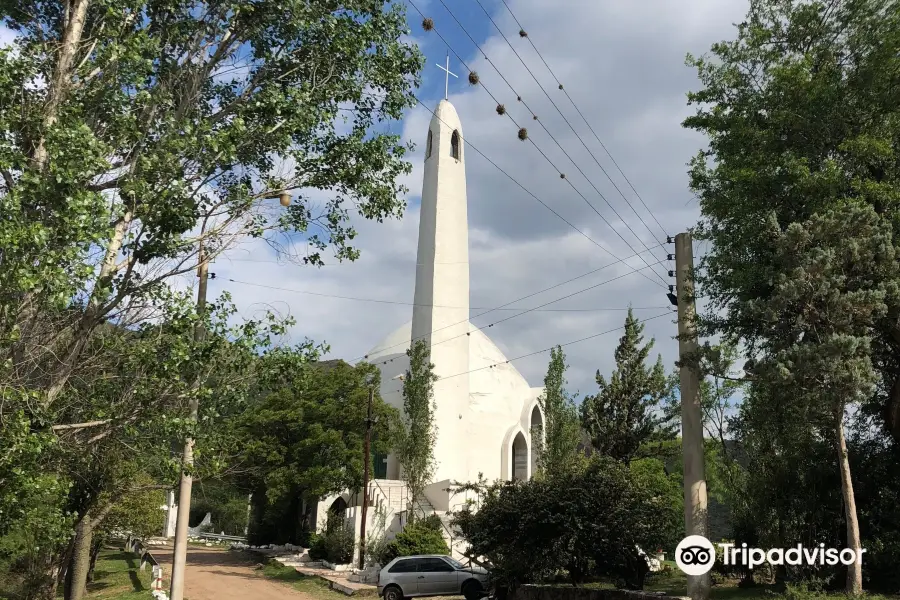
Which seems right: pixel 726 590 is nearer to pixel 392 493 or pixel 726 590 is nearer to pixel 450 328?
pixel 392 493

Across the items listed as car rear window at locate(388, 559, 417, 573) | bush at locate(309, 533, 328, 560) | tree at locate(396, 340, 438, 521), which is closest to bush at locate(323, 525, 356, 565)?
bush at locate(309, 533, 328, 560)

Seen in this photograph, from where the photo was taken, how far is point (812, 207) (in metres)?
13.6

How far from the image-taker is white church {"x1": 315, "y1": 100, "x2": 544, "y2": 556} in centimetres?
3033

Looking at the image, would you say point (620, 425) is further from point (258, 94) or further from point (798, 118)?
point (258, 94)

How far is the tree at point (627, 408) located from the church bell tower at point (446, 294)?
19.4ft

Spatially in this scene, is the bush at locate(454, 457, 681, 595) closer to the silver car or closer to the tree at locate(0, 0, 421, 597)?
the silver car

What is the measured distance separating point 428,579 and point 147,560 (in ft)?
46.4

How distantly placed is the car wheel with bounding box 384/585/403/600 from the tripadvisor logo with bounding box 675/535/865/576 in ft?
27.4

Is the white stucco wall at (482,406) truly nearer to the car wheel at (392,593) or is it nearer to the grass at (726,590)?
the car wheel at (392,593)

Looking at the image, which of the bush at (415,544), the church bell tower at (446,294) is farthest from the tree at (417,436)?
the church bell tower at (446,294)

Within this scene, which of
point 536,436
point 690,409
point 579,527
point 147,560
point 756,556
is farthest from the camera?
point 536,436

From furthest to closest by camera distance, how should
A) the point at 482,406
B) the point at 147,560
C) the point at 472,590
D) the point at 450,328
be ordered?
the point at 482,406 → the point at 450,328 → the point at 147,560 → the point at 472,590

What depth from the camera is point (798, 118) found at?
1380 centimetres

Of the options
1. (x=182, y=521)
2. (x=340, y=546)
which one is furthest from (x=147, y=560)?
(x=182, y=521)
